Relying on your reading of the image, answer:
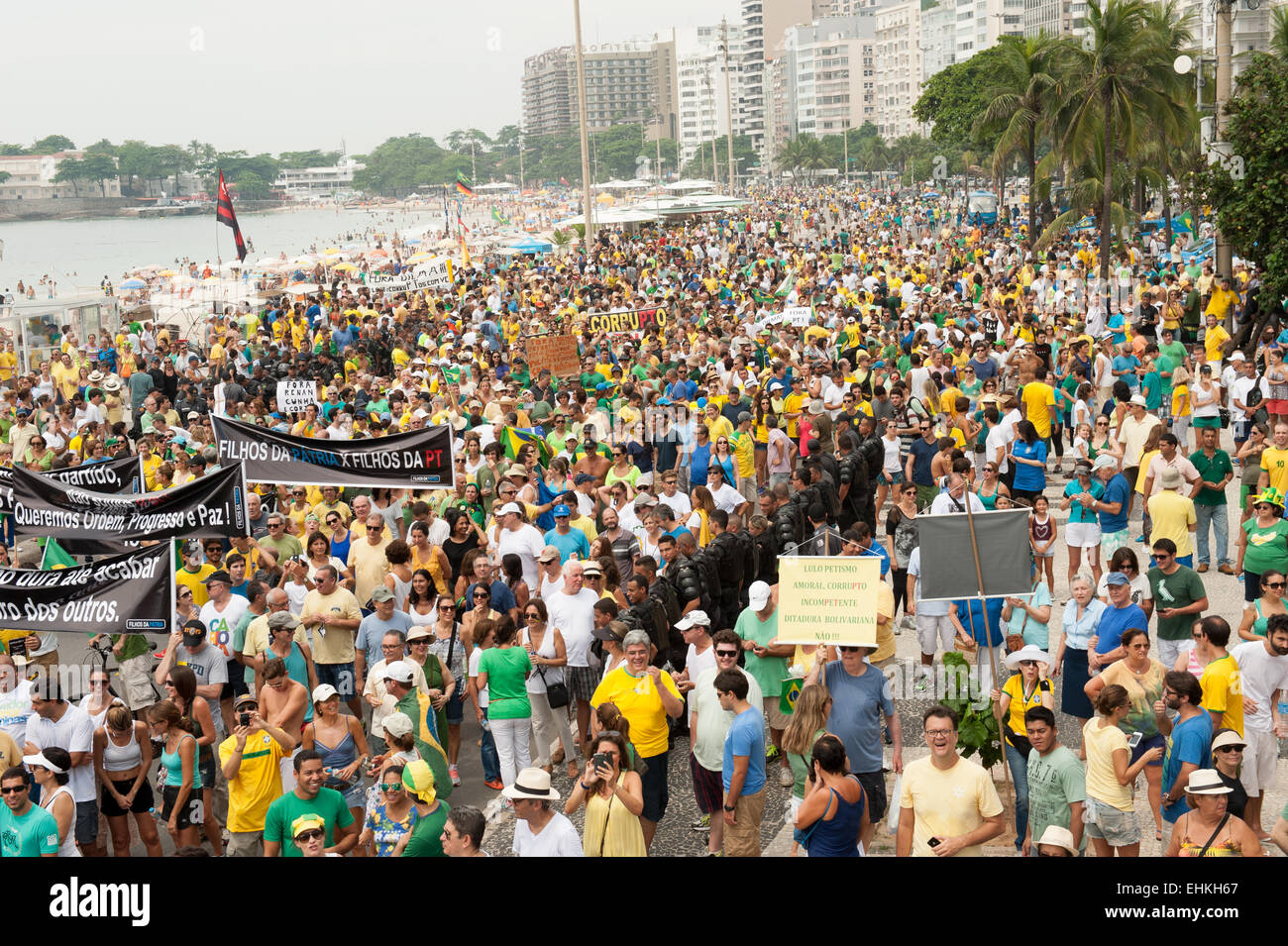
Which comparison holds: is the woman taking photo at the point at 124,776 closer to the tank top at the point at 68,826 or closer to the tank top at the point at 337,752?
the tank top at the point at 68,826

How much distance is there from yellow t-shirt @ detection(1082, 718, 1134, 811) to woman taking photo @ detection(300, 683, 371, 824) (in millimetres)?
A: 3664

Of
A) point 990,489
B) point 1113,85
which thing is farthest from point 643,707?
point 1113,85

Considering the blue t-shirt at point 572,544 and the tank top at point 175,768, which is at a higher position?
the blue t-shirt at point 572,544

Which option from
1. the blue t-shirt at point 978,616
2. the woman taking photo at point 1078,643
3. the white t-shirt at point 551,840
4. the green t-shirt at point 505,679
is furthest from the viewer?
the blue t-shirt at point 978,616

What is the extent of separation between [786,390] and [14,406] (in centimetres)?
1044

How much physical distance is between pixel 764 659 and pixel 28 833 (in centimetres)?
409

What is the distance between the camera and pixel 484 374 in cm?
1814

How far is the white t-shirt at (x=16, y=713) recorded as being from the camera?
7.79 meters

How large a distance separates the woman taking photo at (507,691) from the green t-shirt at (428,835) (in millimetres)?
1974

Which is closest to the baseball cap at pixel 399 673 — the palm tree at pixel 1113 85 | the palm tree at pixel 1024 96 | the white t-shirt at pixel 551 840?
the white t-shirt at pixel 551 840

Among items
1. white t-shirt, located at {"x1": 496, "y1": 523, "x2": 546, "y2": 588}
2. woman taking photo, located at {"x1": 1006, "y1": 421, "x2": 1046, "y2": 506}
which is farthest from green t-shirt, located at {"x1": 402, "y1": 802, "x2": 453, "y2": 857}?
woman taking photo, located at {"x1": 1006, "y1": 421, "x2": 1046, "y2": 506}

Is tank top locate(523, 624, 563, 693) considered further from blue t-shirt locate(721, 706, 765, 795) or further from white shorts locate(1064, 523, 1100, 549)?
white shorts locate(1064, 523, 1100, 549)
